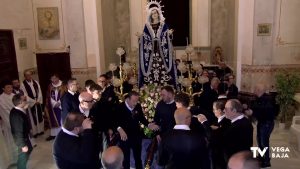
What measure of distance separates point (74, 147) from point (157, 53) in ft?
17.0

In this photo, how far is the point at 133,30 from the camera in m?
12.8

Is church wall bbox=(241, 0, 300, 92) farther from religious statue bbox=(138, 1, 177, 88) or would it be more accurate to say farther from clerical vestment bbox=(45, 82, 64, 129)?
clerical vestment bbox=(45, 82, 64, 129)

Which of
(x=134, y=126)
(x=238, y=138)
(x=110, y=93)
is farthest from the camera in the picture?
(x=110, y=93)

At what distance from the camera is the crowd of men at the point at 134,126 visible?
3.65m

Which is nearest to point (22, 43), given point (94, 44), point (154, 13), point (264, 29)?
point (94, 44)

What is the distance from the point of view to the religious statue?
8383 mm

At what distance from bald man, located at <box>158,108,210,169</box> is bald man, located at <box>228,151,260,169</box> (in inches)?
32.0

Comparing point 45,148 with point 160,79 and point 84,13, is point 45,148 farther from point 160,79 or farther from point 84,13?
point 84,13

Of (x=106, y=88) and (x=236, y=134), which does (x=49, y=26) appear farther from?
(x=236, y=134)

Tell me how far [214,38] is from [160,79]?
5.12 m

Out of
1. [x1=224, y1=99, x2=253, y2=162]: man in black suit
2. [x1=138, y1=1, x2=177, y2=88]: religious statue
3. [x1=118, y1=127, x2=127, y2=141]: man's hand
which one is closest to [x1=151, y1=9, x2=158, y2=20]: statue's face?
[x1=138, y1=1, x2=177, y2=88]: religious statue

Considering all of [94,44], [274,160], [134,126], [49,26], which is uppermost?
[49,26]

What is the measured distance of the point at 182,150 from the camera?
12.3 ft

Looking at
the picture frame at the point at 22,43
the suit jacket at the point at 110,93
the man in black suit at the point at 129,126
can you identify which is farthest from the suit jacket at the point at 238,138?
the picture frame at the point at 22,43
